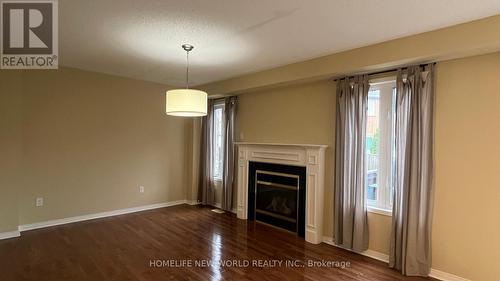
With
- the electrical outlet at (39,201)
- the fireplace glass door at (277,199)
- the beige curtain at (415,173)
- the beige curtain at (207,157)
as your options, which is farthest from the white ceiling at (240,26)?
the electrical outlet at (39,201)

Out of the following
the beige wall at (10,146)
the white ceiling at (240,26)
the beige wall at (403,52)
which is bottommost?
the beige wall at (10,146)

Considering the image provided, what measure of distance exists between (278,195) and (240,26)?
9.16 feet

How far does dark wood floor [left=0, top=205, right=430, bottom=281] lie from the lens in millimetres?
2973

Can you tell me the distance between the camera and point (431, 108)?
3.03 m

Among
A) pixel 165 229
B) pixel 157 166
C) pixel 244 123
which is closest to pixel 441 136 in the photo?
pixel 244 123

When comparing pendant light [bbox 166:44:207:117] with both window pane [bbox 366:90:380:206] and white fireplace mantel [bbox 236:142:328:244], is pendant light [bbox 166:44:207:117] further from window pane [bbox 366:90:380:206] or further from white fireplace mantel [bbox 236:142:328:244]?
window pane [bbox 366:90:380:206]

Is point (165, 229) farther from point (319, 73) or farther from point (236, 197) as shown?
point (319, 73)

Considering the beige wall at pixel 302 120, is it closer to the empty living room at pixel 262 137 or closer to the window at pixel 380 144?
the empty living room at pixel 262 137

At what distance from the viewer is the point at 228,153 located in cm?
549

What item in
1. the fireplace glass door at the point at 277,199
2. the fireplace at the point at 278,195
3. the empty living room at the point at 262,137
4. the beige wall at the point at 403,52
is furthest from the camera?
the fireplace glass door at the point at 277,199

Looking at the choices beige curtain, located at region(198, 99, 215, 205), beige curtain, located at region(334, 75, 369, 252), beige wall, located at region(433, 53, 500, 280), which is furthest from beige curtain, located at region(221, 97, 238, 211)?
beige wall, located at region(433, 53, 500, 280)

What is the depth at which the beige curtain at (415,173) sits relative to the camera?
3031mm

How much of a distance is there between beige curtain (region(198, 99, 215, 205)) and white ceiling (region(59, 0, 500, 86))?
1.97 m

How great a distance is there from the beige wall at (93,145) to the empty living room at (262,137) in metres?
0.03
